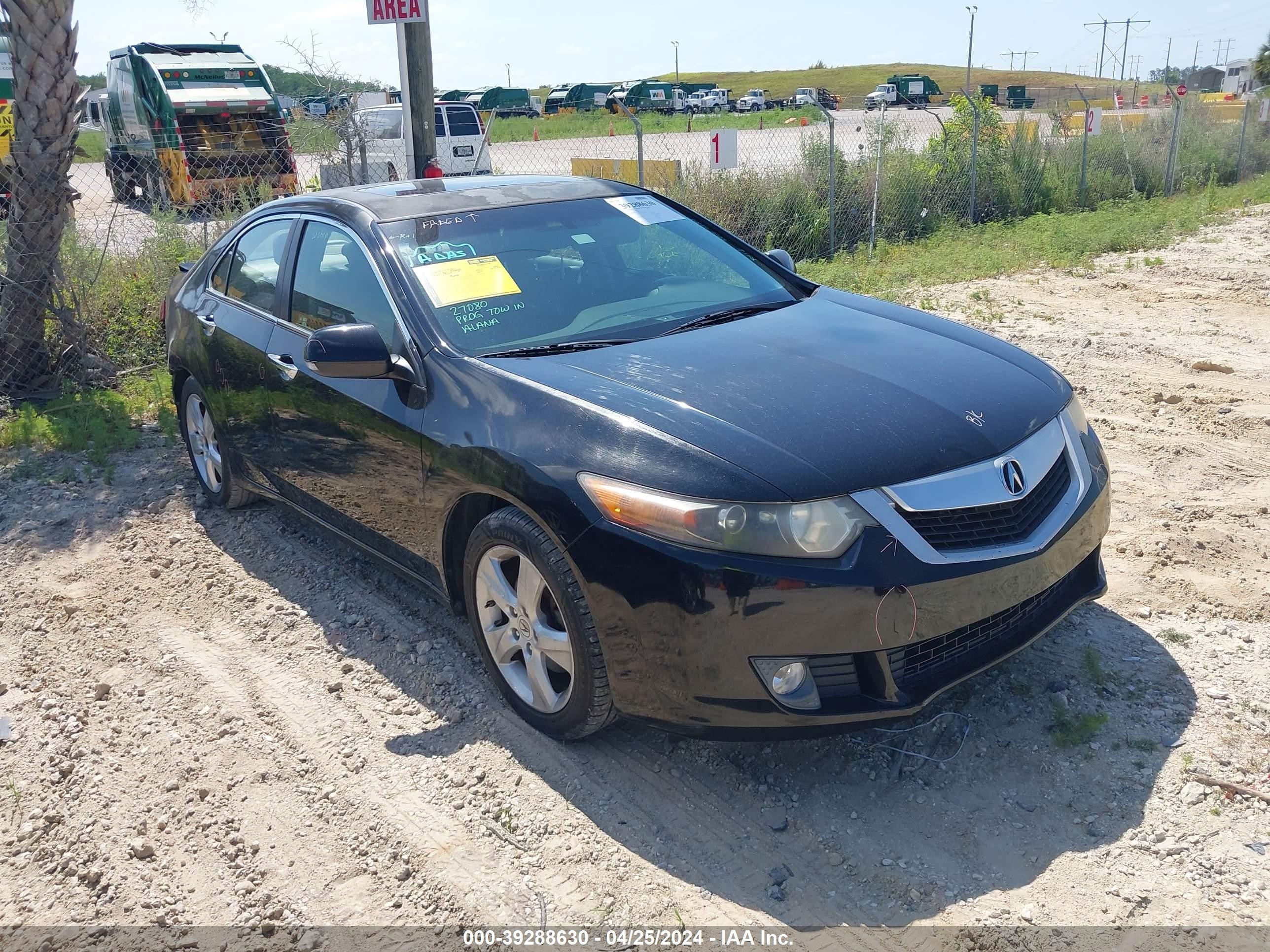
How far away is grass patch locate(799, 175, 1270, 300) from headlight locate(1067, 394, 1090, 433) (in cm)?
645

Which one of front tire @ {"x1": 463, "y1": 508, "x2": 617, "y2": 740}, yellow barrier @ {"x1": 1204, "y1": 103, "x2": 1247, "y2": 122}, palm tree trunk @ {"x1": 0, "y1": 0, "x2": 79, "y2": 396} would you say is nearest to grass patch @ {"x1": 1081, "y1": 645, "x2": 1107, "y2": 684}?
front tire @ {"x1": 463, "y1": 508, "x2": 617, "y2": 740}

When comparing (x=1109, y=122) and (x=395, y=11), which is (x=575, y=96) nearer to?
(x=1109, y=122)

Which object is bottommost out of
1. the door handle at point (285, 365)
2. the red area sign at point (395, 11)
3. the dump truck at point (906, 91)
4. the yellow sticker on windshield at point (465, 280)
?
the door handle at point (285, 365)

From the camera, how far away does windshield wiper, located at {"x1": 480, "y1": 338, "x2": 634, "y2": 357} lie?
3.51 metres

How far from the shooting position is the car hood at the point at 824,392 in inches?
112

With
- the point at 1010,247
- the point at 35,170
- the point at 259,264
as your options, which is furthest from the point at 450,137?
the point at 259,264

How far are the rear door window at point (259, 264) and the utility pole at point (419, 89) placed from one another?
11.6 feet

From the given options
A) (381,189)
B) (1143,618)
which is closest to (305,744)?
(381,189)

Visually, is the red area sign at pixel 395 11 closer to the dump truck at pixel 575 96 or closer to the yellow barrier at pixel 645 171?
the yellow barrier at pixel 645 171

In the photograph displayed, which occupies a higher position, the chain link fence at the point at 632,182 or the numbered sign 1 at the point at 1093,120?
the numbered sign 1 at the point at 1093,120

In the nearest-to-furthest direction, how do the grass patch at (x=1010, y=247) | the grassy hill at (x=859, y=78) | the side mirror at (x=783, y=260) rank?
the side mirror at (x=783, y=260), the grass patch at (x=1010, y=247), the grassy hill at (x=859, y=78)

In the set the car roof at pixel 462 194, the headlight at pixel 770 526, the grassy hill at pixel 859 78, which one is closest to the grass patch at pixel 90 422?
the car roof at pixel 462 194

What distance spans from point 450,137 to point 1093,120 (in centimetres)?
1145

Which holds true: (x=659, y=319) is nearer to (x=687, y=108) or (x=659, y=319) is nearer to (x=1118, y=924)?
(x=1118, y=924)
